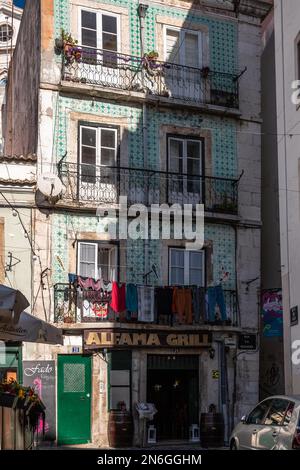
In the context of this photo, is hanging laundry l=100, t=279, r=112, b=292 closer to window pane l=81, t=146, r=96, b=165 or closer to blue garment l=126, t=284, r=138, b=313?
blue garment l=126, t=284, r=138, b=313

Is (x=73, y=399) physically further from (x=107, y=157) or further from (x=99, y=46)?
(x=99, y=46)

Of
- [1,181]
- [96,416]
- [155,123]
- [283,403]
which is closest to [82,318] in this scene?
[96,416]

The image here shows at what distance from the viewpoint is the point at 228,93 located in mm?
23547

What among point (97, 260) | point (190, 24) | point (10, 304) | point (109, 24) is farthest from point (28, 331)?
point (190, 24)

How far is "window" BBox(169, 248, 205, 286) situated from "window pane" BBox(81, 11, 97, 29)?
20.7 ft

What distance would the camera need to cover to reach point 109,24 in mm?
22672

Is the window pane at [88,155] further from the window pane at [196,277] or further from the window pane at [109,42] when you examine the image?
the window pane at [196,277]

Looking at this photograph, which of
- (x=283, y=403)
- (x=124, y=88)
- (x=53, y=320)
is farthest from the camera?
(x=124, y=88)

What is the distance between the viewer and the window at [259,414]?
13.2 metres

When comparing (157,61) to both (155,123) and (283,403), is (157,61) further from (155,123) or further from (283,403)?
(283,403)

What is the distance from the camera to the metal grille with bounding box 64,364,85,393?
20469mm

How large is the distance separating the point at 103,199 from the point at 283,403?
10.1 meters

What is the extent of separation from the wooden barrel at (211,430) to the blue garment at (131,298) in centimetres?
328

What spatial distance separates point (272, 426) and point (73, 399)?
8846 mm
